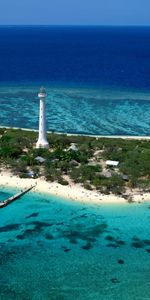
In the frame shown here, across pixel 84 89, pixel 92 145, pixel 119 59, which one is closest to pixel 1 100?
pixel 84 89

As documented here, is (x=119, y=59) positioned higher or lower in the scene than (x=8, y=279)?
higher

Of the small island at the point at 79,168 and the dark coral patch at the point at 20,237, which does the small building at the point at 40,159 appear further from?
the dark coral patch at the point at 20,237

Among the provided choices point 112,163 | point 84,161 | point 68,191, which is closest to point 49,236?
point 68,191

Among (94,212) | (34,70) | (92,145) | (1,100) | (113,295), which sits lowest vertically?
(113,295)

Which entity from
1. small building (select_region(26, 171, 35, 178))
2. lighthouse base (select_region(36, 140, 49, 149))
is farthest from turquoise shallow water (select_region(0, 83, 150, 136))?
small building (select_region(26, 171, 35, 178))

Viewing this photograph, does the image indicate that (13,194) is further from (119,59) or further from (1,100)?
(119,59)

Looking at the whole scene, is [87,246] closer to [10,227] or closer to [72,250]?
[72,250]
